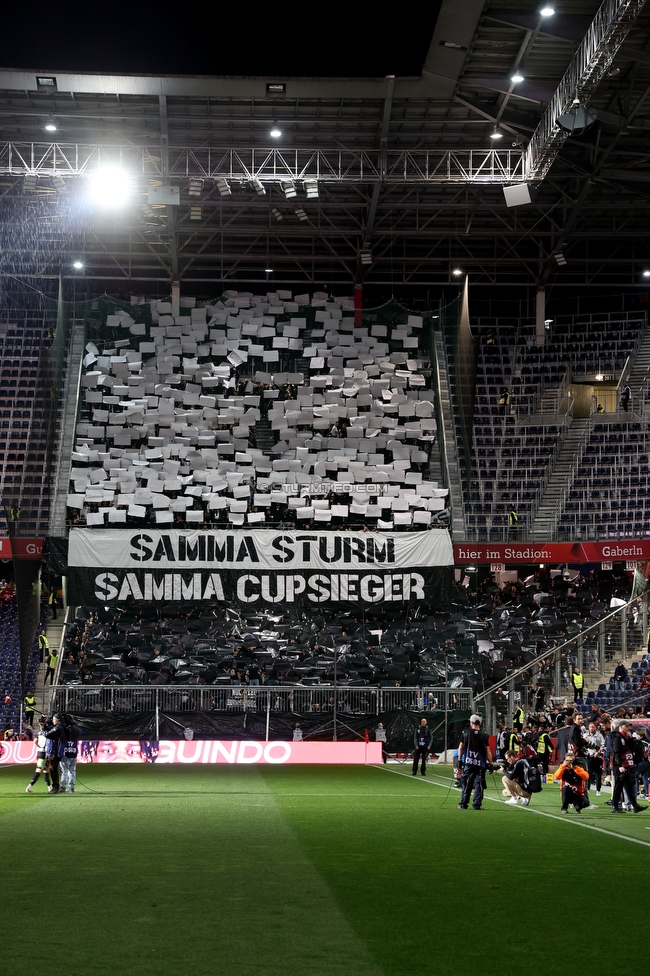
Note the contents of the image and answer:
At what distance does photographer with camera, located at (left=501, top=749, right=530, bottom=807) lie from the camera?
67.4 feet

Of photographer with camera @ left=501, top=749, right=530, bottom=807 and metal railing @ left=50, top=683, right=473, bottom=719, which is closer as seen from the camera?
photographer with camera @ left=501, top=749, right=530, bottom=807

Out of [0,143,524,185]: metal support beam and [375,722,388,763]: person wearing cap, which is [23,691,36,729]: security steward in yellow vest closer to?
[375,722,388,763]: person wearing cap

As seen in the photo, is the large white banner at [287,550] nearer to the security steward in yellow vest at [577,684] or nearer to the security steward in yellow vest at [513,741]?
the security steward in yellow vest at [577,684]

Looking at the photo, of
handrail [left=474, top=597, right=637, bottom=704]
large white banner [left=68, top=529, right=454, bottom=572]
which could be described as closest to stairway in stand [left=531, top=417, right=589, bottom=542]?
large white banner [left=68, top=529, right=454, bottom=572]

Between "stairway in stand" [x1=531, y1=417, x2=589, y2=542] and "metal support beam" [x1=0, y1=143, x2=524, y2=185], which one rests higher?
"metal support beam" [x1=0, y1=143, x2=524, y2=185]

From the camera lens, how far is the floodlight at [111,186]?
125 feet

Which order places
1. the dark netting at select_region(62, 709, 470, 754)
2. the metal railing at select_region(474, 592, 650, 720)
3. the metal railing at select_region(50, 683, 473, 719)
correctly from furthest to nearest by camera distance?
the metal railing at select_region(474, 592, 650, 720)
the metal railing at select_region(50, 683, 473, 719)
the dark netting at select_region(62, 709, 470, 754)

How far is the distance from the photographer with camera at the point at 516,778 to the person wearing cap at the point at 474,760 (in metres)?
1.45

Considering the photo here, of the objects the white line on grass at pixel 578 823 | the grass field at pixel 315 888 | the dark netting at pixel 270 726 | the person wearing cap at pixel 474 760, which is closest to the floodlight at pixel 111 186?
the dark netting at pixel 270 726

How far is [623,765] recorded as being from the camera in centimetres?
1889

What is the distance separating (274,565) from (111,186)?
1446 centimetres

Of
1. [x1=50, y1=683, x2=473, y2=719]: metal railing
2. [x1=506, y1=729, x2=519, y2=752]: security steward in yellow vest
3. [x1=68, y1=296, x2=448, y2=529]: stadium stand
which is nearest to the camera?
[x1=506, y1=729, x2=519, y2=752]: security steward in yellow vest

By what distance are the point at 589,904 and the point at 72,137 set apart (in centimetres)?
3585

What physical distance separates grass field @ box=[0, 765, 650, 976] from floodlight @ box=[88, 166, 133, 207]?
24.4 metres
